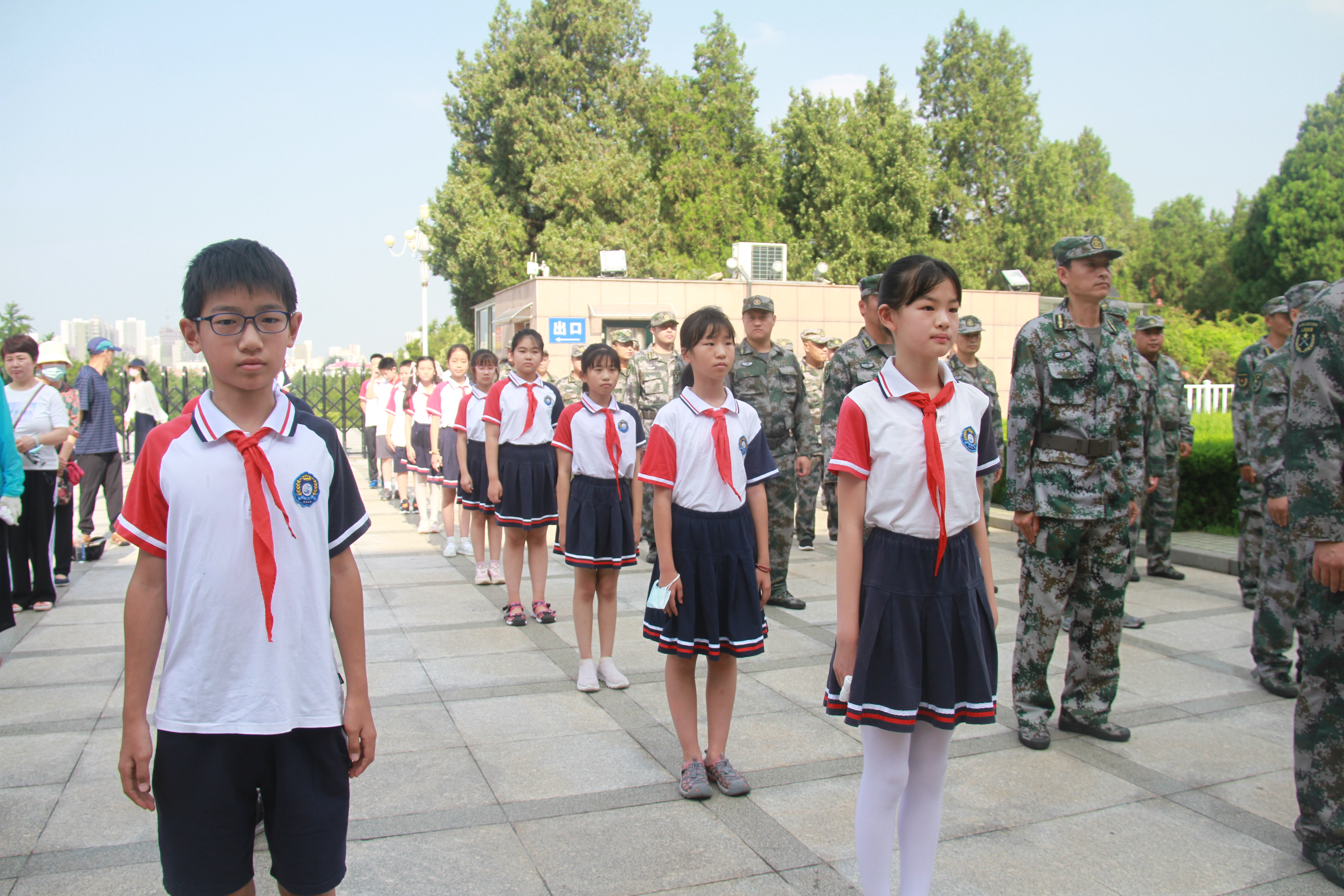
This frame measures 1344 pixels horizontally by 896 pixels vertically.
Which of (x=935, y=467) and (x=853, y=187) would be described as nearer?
(x=935, y=467)

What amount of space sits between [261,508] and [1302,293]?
17.0 feet

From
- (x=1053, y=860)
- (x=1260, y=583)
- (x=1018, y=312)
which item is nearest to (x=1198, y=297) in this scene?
(x=1018, y=312)

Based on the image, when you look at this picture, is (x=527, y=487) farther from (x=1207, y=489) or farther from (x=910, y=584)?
(x=1207, y=489)

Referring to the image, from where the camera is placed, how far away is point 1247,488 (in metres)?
6.21

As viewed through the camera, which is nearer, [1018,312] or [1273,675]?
[1273,675]

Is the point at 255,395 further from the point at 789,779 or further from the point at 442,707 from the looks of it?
the point at 442,707

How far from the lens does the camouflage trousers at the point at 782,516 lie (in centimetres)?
694

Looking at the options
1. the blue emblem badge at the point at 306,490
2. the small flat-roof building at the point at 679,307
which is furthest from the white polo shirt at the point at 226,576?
the small flat-roof building at the point at 679,307

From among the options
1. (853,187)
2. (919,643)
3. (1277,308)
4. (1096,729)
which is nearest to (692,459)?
(919,643)

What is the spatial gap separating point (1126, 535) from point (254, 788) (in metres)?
3.70

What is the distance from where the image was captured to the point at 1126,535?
168 inches

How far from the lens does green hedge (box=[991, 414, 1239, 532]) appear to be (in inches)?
373

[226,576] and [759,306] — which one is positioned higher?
[759,306]

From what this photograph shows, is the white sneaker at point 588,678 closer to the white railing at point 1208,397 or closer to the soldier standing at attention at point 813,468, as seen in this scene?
the soldier standing at attention at point 813,468
